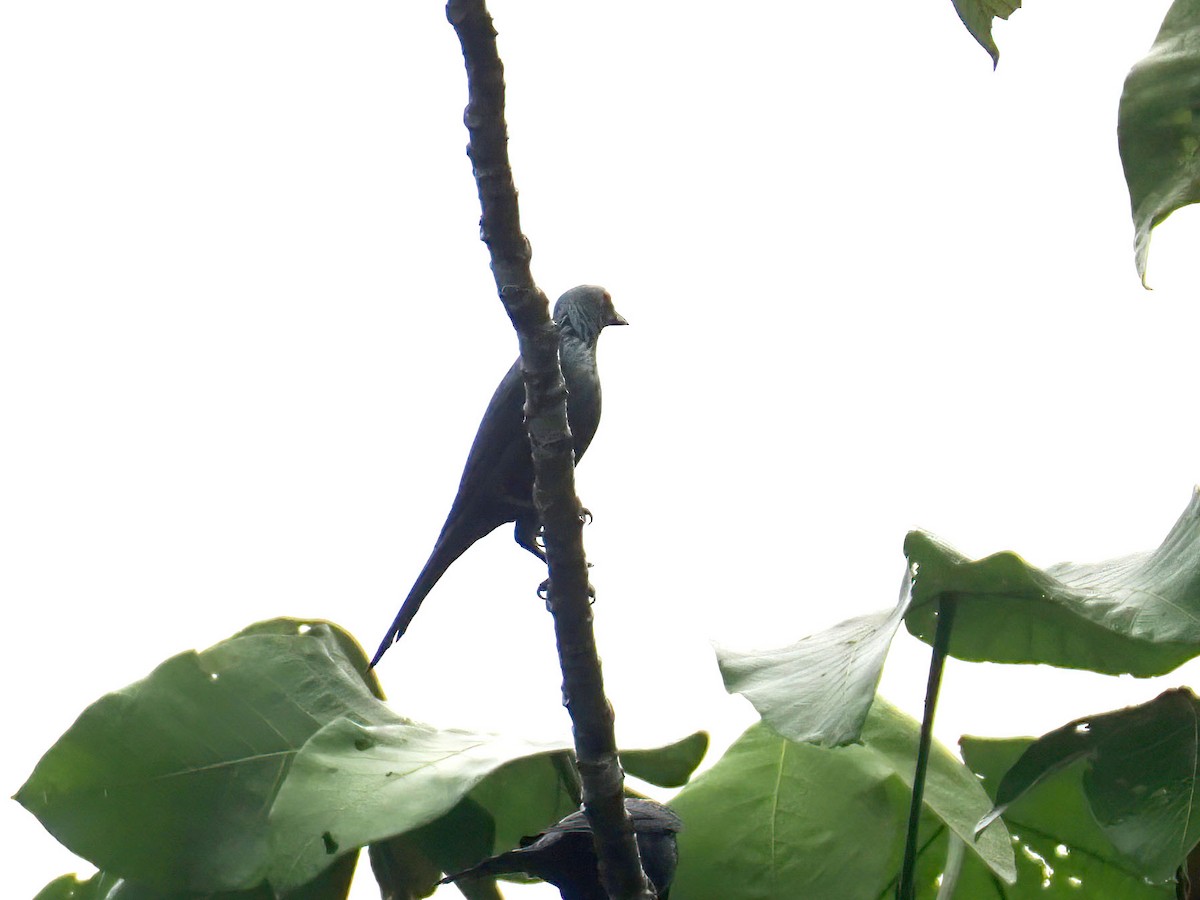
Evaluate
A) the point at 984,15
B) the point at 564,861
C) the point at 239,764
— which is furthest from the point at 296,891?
the point at 984,15

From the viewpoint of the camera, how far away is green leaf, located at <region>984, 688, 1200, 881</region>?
100 cm

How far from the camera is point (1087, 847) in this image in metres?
1.29

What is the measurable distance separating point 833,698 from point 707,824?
0.30 meters

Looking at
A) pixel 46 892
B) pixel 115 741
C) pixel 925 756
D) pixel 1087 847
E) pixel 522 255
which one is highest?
pixel 522 255

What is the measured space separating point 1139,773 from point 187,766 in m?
0.87

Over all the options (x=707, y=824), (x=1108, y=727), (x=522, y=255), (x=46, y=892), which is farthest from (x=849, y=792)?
(x=46, y=892)

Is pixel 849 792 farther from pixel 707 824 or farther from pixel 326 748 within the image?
pixel 326 748

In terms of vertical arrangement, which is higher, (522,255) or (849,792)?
(522,255)

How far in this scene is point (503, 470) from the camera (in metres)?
1.56

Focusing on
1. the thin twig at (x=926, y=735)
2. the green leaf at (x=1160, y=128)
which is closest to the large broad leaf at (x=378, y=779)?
the thin twig at (x=926, y=735)

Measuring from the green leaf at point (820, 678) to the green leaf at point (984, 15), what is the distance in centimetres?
47

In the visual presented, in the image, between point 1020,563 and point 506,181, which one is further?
point 1020,563

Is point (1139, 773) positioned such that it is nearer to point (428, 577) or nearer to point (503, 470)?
point (503, 470)

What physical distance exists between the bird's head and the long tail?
0.33 m
